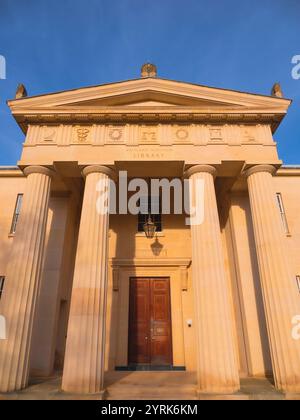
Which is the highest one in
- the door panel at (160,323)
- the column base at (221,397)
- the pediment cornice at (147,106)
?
the pediment cornice at (147,106)

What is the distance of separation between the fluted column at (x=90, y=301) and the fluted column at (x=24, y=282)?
135 cm

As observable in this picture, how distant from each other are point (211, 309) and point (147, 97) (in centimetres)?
819

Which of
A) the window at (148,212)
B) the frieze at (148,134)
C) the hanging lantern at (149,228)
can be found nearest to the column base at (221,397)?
the hanging lantern at (149,228)

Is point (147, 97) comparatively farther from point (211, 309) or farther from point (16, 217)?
point (211, 309)

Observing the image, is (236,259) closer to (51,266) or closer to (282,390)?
(282,390)

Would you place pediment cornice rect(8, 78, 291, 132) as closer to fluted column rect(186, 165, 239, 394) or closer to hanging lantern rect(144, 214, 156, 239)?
fluted column rect(186, 165, 239, 394)

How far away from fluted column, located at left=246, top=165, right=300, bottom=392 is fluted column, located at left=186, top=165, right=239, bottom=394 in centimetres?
129

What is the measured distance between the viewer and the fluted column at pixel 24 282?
814 centimetres

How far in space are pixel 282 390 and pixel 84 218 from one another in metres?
7.59

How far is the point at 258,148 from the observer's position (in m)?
10.7

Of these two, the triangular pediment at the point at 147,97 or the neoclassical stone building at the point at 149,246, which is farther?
the triangular pediment at the point at 147,97

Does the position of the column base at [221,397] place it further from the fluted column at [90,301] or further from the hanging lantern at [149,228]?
the hanging lantern at [149,228]

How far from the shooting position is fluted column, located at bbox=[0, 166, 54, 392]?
8141 millimetres
